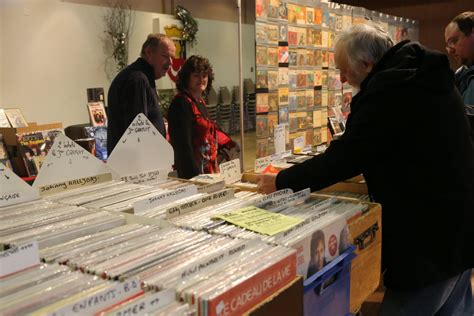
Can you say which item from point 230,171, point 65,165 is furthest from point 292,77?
point 65,165

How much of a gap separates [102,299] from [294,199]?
735 mm

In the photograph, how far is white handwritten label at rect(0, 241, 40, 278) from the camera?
0.84 metres

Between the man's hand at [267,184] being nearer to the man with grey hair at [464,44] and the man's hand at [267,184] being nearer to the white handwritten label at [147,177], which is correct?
the white handwritten label at [147,177]

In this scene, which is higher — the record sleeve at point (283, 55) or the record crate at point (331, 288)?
the record sleeve at point (283, 55)

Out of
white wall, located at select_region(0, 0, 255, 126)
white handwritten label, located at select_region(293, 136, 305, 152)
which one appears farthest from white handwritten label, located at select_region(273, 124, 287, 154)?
white wall, located at select_region(0, 0, 255, 126)

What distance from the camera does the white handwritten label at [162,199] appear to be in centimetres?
123

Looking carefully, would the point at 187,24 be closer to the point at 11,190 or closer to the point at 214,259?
the point at 11,190

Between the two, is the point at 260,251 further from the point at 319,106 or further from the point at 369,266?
the point at 319,106

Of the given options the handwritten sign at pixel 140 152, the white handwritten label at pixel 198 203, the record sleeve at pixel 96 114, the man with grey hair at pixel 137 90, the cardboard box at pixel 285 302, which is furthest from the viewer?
the record sleeve at pixel 96 114

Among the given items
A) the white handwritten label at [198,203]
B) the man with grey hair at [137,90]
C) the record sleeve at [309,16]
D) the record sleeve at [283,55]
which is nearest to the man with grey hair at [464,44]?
the record sleeve at [283,55]

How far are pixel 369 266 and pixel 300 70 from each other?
3142mm

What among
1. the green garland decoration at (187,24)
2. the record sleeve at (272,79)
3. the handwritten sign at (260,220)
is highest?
the green garland decoration at (187,24)

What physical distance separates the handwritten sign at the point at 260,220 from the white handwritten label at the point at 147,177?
629 mm

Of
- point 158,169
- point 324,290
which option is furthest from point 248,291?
point 158,169
